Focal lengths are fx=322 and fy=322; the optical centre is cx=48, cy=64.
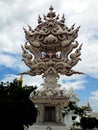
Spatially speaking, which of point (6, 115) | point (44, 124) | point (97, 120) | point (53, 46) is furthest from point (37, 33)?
point (97, 120)

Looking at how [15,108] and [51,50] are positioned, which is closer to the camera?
[51,50]

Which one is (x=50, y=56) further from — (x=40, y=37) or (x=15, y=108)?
(x=15, y=108)

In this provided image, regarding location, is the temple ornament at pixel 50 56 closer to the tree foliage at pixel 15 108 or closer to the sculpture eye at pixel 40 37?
the sculpture eye at pixel 40 37

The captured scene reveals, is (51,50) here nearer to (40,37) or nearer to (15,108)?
(40,37)

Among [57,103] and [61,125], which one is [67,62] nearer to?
[57,103]

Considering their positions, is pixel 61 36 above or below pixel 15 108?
above

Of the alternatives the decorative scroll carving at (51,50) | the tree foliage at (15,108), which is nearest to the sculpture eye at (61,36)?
the decorative scroll carving at (51,50)

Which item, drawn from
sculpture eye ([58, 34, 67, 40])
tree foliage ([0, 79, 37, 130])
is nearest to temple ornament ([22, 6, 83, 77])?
sculpture eye ([58, 34, 67, 40])

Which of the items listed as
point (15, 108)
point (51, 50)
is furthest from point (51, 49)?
point (15, 108)

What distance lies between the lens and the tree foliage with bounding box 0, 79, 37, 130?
34.7 metres

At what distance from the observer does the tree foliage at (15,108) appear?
34688mm

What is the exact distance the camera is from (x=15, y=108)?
35594mm

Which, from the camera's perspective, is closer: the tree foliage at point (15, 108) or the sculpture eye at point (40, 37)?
the sculpture eye at point (40, 37)

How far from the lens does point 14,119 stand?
→ 3512cm
